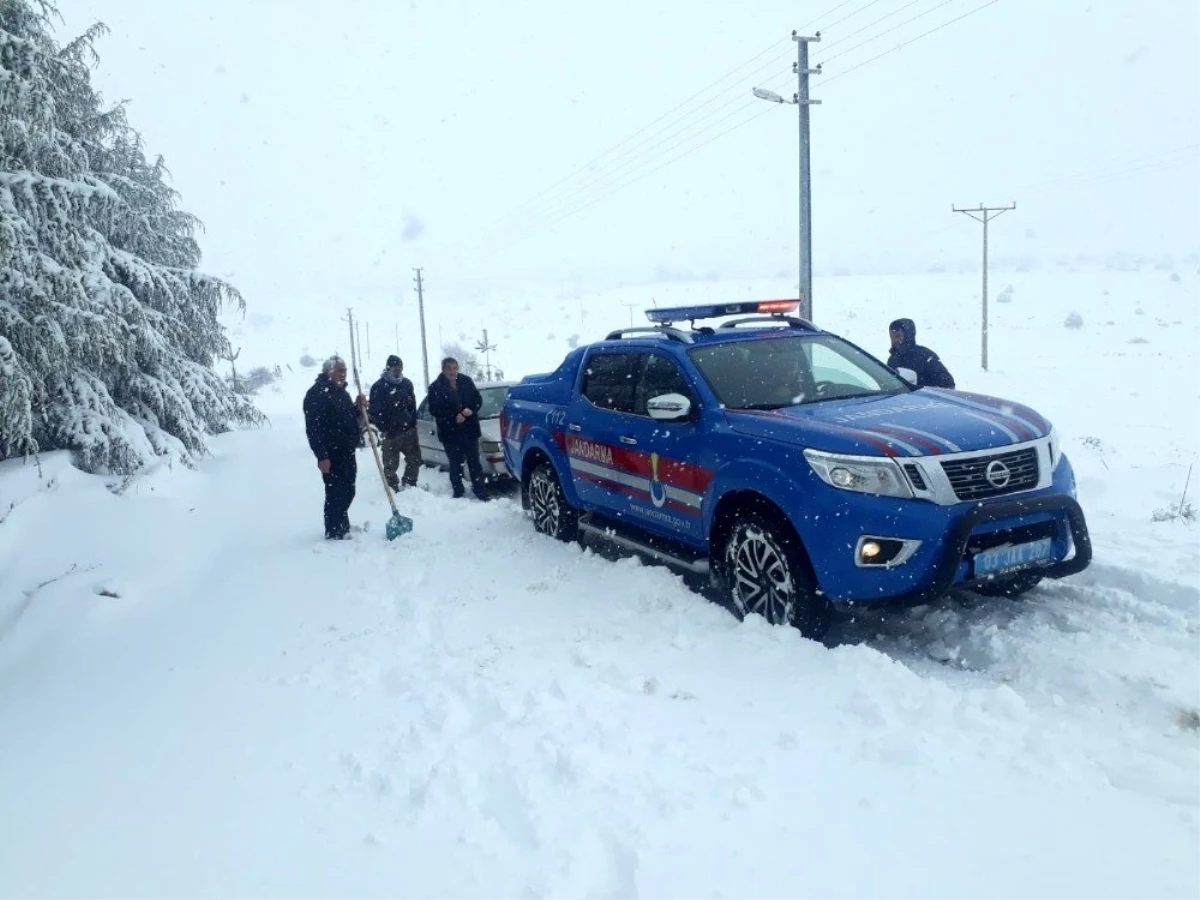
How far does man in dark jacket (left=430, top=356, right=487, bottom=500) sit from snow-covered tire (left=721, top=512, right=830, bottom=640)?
565 cm

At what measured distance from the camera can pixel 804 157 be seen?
1519 cm

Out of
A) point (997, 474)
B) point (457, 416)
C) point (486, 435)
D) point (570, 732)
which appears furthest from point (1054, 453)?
point (486, 435)

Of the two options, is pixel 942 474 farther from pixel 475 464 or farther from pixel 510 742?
pixel 475 464

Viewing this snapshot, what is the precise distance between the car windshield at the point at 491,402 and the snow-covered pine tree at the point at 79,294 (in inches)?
181

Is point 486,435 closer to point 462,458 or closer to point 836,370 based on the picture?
point 462,458

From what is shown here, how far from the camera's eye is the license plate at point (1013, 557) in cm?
438

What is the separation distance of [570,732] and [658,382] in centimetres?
294

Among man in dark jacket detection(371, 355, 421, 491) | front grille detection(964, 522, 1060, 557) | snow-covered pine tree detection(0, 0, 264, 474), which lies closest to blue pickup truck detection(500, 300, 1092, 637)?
front grille detection(964, 522, 1060, 557)

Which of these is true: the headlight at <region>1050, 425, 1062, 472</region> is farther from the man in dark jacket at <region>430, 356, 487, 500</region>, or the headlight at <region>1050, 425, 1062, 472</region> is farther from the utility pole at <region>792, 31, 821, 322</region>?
the utility pole at <region>792, 31, 821, 322</region>

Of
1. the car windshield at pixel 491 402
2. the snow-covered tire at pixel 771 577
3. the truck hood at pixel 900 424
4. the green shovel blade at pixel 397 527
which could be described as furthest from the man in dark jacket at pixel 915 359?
the car windshield at pixel 491 402

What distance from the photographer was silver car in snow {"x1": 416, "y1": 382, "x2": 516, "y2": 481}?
10.8m

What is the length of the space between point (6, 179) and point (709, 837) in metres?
10.7

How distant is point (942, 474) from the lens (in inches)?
171

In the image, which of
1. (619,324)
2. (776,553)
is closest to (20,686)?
(776,553)
